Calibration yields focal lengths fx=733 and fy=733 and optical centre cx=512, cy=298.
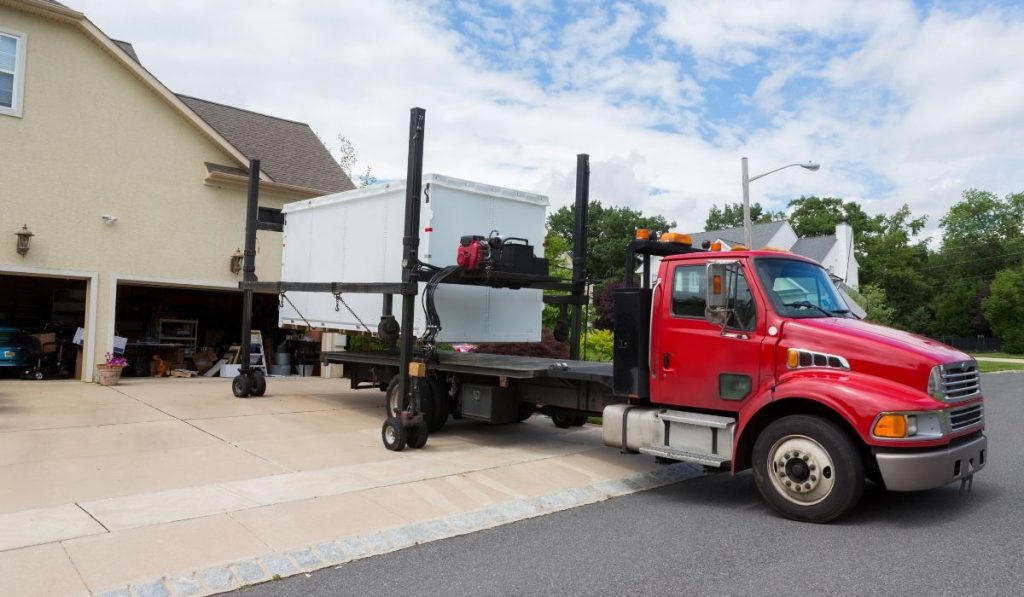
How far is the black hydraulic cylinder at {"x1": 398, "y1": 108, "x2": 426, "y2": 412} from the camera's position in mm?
8680

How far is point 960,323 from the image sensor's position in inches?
2506

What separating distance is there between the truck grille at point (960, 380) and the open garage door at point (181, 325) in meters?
15.0

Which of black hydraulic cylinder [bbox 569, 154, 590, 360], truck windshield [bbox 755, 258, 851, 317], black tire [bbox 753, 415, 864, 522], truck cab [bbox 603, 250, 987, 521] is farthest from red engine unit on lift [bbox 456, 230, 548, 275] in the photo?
black tire [bbox 753, 415, 864, 522]

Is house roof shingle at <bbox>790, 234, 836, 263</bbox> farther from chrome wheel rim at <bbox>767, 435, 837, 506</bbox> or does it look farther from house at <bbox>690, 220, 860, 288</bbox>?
chrome wheel rim at <bbox>767, 435, 837, 506</bbox>

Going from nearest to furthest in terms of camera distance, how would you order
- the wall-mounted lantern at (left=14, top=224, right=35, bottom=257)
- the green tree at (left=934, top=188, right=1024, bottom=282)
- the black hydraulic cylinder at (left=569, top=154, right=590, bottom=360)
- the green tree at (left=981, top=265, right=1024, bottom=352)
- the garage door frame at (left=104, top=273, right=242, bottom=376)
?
1. the black hydraulic cylinder at (left=569, top=154, right=590, bottom=360)
2. the wall-mounted lantern at (left=14, top=224, right=35, bottom=257)
3. the garage door frame at (left=104, top=273, right=242, bottom=376)
4. the green tree at (left=981, top=265, right=1024, bottom=352)
5. the green tree at (left=934, top=188, right=1024, bottom=282)

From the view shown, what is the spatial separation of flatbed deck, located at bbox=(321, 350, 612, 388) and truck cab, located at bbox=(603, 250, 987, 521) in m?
0.74

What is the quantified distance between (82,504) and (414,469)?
306 centimetres

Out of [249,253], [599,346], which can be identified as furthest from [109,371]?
[599,346]

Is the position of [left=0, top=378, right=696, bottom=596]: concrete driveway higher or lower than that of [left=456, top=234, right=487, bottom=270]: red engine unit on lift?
lower

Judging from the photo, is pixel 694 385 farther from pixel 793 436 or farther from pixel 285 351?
pixel 285 351

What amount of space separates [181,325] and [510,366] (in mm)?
12330

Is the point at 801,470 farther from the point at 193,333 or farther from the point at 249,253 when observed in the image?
the point at 193,333

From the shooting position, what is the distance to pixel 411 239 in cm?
872

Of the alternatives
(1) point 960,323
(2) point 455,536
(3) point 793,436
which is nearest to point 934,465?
(3) point 793,436
